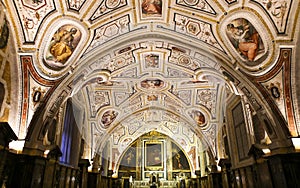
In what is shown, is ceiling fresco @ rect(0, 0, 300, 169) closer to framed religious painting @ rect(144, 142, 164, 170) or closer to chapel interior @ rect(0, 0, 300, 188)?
chapel interior @ rect(0, 0, 300, 188)

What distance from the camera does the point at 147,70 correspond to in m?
13.2

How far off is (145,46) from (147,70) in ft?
7.65

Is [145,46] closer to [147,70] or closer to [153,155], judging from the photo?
[147,70]

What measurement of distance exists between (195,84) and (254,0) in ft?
23.7

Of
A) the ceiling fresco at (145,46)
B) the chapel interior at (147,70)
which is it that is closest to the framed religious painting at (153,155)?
the chapel interior at (147,70)

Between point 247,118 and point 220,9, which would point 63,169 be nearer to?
point 247,118

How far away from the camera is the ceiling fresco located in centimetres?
762

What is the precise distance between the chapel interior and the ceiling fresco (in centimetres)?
3

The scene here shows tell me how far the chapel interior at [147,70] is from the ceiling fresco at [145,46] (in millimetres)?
35

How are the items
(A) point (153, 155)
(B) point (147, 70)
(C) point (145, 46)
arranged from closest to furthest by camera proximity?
1. (C) point (145, 46)
2. (B) point (147, 70)
3. (A) point (153, 155)

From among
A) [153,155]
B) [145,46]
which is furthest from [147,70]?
[153,155]

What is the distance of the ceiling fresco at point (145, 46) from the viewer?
762cm

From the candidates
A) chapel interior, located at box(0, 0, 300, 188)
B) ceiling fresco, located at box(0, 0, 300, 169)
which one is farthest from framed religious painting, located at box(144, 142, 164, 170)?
ceiling fresco, located at box(0, 0, 300, 169)

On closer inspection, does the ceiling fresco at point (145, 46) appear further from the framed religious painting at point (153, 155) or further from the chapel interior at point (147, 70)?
the framed religious painting at point (153, 155)
